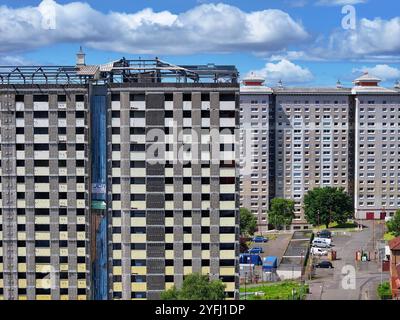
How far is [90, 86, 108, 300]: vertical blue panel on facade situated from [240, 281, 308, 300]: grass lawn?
16.5ft

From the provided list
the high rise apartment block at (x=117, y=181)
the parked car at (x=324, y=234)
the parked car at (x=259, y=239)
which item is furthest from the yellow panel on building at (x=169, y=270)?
the parked car at (x=324, y=234)

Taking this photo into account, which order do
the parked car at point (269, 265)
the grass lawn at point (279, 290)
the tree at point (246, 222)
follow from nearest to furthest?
the grass lawn at point (279, 290) → the parked car at point (269, 265) → the tree at point (246, 222)

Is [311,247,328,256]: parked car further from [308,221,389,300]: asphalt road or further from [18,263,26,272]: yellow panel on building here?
[18,263,26,272]: yellow panel on building

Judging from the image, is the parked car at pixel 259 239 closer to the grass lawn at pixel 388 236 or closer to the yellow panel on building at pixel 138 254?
the grass lawn at pixel 388 236

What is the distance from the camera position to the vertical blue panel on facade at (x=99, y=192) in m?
17.7

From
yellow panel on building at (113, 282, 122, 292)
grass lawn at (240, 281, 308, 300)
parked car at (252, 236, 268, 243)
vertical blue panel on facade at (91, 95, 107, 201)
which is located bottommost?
grass lawn at (240, 281, 308, 300)

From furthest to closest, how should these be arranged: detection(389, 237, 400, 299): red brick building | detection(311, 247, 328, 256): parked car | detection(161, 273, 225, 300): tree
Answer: detection(311, 247, 328, 256): parked car < detection(389, 237, 400, 299): red brick building < detection(161, 273, 225, 300): tree

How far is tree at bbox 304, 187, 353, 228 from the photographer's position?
1396 inches

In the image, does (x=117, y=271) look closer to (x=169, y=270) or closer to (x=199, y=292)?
(x=169, y=270)

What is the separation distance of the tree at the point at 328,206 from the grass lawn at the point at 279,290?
12.2 meters

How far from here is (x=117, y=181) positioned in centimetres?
1752

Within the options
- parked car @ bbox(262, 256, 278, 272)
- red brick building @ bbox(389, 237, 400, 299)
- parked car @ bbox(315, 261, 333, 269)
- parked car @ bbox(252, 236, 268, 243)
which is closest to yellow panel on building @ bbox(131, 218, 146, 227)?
red brick building @ bbox(389, 237, 400, 299)

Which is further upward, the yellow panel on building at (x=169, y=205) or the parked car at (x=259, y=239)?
the yellow panel on building at (x=169, y=205)
